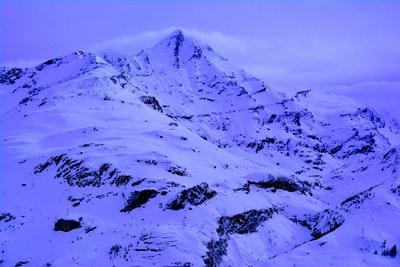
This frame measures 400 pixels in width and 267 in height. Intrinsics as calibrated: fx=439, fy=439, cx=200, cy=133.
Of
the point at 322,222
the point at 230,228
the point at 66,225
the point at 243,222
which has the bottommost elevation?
the point at 322,222

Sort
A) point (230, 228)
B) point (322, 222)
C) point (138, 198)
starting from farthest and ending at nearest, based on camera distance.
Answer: point (322, 222)
point (138, 198)
point (230, 228)

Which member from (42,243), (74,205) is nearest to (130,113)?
(74,205)

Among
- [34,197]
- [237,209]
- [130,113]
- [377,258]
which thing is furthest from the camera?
[130,113]

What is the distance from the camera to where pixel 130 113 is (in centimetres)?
7131

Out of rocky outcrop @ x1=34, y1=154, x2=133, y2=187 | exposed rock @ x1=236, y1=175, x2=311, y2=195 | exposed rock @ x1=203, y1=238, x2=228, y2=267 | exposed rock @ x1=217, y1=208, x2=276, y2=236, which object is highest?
rocky outcrop @ x1=34, y1=154, x2=133, y2=187

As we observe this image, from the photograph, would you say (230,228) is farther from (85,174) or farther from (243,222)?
(85,174)

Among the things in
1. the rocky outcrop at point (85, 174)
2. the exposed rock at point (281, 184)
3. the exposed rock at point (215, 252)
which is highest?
the rocky outcrop at point (85, 174)

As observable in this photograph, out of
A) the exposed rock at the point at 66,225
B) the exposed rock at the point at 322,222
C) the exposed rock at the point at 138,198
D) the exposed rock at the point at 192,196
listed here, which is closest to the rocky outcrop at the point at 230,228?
the exposed rock at the point at 192,196

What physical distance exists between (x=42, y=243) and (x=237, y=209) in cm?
1531

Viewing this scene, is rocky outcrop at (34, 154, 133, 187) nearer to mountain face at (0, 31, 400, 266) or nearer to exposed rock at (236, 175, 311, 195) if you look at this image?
mountain face at (0, 31, 400, 266)

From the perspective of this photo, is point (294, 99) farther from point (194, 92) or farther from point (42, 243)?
point (42, 243)

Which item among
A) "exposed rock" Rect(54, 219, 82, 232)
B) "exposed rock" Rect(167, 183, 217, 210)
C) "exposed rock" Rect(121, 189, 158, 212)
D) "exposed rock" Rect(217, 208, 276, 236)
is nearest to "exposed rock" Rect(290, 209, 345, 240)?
"exposed rock" Rect(217, 208, 276, 236)

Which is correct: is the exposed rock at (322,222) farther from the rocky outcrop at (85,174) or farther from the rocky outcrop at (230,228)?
the rocky outcrop at (85,174)

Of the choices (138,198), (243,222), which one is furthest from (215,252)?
(138,198)
